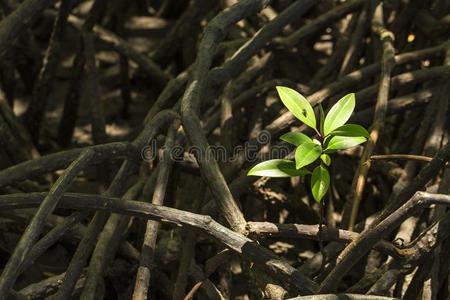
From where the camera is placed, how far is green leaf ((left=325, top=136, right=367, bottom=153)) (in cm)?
135

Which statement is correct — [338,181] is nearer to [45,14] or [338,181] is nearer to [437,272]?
[437,272]

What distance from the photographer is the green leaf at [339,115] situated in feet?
4.50

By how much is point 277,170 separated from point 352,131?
14 centimetres

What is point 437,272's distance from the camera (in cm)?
170

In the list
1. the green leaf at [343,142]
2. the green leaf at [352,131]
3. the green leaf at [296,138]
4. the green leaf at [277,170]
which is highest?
the green leaf at [352,131]

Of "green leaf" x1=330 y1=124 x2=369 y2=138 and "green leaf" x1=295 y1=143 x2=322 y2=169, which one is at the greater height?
"green leaf" x1=330 y1=124 x2=369 y2=138

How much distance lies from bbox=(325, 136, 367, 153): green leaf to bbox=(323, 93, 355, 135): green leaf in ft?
0.06

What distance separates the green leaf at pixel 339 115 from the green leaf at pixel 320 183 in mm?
68

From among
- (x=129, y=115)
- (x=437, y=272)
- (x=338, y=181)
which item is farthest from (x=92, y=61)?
(x=437, y=272)

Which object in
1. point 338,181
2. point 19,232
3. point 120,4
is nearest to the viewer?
point 19,232

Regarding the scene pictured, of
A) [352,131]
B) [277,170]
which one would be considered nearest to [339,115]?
[352,131]

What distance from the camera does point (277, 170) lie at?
4.62ft

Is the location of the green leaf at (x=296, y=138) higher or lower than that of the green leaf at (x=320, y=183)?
higher

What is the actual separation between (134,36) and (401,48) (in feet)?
3.44
